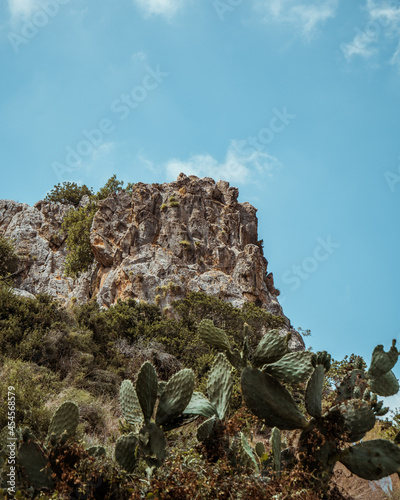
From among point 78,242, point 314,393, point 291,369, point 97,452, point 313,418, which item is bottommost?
point 97,452

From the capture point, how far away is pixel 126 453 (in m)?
2.81

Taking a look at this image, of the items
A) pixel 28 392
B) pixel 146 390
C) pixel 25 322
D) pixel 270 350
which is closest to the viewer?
pixel 146 390

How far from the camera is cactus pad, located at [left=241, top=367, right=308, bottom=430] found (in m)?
2.90

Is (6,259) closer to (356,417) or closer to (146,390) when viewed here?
(146,390)

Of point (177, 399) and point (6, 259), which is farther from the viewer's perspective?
point (6, 259)

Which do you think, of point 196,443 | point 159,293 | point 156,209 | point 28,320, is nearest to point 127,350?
point 28,320

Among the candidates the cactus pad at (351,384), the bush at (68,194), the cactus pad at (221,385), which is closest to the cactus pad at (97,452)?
the cactus pad at (221,385)

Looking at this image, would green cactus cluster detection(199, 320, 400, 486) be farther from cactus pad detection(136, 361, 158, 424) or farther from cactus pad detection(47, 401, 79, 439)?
cactus pad detection(47, 401, 79, 439)

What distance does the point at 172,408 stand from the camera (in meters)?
2.91

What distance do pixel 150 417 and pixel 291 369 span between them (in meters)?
1.02

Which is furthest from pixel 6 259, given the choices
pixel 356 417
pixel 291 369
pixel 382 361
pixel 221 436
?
pixel 356 417

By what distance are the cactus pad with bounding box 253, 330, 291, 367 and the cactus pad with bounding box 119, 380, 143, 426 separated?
2.96 feet

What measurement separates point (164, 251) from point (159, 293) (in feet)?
11.6

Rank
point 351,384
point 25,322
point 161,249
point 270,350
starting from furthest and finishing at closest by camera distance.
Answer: point 161,249, point 25,322, point 351,384, point 270,350
